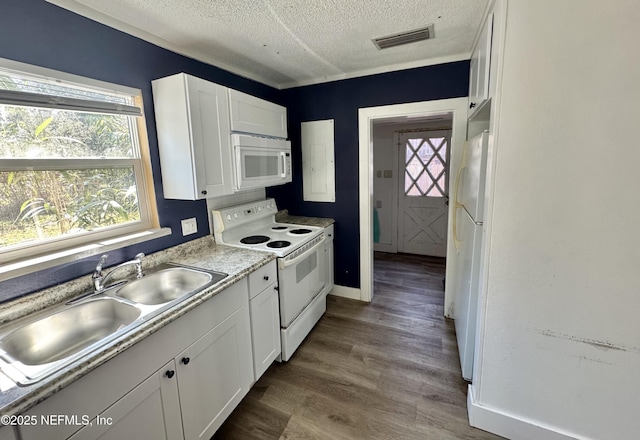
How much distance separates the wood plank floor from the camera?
1.66 meters

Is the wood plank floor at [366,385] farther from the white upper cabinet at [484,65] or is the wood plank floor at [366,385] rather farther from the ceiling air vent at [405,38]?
the ceiling air vent at [405,38]

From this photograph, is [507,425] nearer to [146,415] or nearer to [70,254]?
[146,415]

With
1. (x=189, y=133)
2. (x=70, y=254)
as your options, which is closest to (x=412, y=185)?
(x=189, y=133)

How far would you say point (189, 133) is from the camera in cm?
174

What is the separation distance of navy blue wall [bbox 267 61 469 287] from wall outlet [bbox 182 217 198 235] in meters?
1.05

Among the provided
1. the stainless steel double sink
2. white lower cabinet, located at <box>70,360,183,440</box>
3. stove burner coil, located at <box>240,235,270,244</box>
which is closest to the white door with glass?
stove burner coil, located at <box>240,235,270,244</box>

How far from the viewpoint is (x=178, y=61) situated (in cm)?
201

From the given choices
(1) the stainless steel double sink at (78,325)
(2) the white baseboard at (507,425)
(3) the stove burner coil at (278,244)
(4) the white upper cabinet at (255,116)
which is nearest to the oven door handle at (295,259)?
(3) the stove burner coil at (278,244)

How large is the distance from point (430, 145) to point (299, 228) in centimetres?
273

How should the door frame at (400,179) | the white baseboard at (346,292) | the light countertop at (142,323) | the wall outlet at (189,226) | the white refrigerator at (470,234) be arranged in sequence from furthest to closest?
the door frame at (400,179) → the white baseboard at (346,292) → the wall outlet at (189,226) → the white refrigerator at (470,234) → the light countertop at (142,323)

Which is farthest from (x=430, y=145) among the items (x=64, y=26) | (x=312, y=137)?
(x=64, y=26)

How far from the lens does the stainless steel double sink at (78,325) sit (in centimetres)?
97

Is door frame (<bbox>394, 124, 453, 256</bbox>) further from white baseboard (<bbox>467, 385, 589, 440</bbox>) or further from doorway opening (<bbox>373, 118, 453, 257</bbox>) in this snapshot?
white baseboard (<bbox>467, 385, 589, 440</bbox>)

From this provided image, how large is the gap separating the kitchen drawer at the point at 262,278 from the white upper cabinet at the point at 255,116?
1.04m
